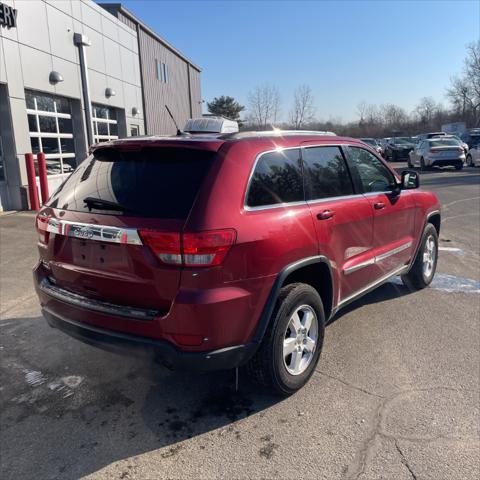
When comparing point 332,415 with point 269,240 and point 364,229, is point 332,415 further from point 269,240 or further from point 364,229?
point 364,229

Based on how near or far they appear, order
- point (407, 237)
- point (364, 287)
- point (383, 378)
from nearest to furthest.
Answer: point (383, 378)
point (364, 287)
point (407, 237)

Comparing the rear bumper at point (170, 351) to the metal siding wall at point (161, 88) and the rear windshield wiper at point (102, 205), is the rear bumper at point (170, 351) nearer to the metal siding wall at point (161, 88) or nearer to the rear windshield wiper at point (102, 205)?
the rear windshield wiper at point (102, 205)

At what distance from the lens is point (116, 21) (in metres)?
18.1

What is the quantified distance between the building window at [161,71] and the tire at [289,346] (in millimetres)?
24191

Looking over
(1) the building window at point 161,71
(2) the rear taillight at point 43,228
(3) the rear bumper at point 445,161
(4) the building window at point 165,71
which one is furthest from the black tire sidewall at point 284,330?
(4) the building window at point 165,71

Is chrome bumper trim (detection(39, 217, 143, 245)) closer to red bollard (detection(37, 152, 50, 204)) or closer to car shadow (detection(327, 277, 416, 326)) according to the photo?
car shadow (detection(327, 277, 416, 326))

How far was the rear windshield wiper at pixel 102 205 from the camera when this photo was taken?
9.21 ft

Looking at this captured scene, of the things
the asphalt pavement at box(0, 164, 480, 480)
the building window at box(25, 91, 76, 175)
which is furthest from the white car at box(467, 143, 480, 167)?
the asphalt pavement at box(0, 164, 480, 480)

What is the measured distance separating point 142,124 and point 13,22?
10.3 metres

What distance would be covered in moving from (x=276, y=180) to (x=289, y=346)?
1.16 m

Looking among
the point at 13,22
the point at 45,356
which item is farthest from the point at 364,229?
the point at 13,22

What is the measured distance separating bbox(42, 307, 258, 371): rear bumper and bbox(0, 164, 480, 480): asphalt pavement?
18.6 inches

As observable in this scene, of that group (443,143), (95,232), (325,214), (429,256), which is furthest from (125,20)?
(95,232)

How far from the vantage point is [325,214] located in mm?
3412
